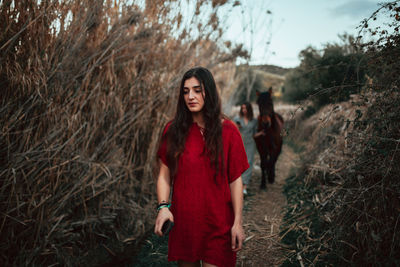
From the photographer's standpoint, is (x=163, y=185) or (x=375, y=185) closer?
(x=163, y=185)

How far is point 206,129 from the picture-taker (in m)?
1.78

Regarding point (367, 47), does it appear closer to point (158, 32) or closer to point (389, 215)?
point (389, 215)

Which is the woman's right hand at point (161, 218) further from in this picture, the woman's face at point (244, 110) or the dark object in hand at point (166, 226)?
the woman's face at point (244, 110)

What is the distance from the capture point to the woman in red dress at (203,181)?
A: 1.66m

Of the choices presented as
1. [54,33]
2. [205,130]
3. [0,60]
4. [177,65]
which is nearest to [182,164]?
[205,130]

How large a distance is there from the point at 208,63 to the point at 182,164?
345 cm

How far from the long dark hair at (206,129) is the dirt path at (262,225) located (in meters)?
2.00

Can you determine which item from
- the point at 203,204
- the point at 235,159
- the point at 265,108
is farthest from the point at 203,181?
the point at 265,108

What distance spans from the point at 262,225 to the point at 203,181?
2817 millimetres

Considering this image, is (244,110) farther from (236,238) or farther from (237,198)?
(236,238)

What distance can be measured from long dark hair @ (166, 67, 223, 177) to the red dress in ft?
0.14

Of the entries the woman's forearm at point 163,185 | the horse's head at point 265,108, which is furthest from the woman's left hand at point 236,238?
the horse's head at point 265,108

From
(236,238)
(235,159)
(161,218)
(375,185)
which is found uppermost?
(235,159)

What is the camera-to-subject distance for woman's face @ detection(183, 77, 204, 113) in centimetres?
173
